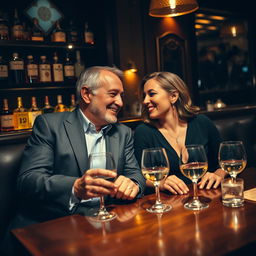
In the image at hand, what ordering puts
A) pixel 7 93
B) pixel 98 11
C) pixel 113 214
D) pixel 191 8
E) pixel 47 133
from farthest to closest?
1. pixel 98 11
2. pixel 7 93
3. pixel 191 8
4. pixel 47 133
5. pixel 113 214

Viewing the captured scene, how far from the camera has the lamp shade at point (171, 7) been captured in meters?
2.18

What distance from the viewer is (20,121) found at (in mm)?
2959

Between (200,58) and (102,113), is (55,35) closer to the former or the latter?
(102,113)

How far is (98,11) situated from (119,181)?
2945 millimetres

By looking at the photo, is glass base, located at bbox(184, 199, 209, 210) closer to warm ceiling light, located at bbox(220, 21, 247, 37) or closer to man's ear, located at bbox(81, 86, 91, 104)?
man's ear, located at bbox(81, 86, 91, 104)

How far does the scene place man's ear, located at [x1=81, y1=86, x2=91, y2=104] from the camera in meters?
1.90

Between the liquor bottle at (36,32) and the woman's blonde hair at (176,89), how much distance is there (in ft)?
5.17

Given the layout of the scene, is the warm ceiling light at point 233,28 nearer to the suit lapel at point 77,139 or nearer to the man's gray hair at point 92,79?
the man's gray hair at point 92,79

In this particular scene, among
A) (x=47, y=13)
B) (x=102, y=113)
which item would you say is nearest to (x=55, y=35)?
(x=47, y=13)

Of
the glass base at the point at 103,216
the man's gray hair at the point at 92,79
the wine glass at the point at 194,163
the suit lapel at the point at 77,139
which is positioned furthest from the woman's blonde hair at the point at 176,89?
the glass base at the point at 103,216

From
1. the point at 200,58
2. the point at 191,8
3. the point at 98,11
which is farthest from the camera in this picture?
the point at 200,58

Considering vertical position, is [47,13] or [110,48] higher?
[47,13]

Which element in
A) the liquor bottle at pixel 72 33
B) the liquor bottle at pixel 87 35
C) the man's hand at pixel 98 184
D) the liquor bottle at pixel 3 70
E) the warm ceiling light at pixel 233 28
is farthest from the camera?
the warm ceiling light at pixel 233 28

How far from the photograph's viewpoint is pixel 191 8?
2355mm
